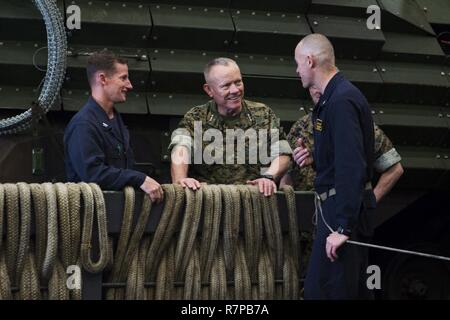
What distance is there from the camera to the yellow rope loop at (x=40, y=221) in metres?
4.58

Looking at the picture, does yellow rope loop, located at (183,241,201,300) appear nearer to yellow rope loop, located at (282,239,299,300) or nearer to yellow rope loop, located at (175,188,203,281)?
yellow rope loop, located at (175,188,203,281)

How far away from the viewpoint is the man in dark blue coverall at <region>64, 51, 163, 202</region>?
487cm

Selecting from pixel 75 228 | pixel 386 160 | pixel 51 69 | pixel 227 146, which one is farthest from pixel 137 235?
pixel 51 69

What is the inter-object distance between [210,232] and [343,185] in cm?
68

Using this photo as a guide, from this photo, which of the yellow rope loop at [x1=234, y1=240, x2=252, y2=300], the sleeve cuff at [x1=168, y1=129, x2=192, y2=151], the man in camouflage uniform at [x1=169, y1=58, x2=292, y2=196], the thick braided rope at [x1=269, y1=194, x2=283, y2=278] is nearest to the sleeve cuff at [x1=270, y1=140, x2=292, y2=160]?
the man in camouflage uniform at [x1=169, y1=58, x2=292, y2=196]

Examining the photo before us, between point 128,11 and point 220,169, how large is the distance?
1366 mm

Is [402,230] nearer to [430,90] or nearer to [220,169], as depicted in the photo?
[430,90]

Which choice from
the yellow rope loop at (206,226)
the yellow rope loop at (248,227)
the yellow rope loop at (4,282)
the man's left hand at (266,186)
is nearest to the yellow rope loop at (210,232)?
the yellow rope loop at (206,226)

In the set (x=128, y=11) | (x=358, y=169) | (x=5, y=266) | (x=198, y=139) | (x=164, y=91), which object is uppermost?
(x=128, y=11)

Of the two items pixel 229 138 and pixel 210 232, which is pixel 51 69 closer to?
pixel 229 138

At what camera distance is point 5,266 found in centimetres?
455

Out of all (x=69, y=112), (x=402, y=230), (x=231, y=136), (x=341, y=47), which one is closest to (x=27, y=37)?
(x=69, y=112)

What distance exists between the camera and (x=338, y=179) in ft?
15.3

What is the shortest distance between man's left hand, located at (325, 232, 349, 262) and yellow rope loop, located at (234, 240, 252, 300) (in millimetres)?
468
